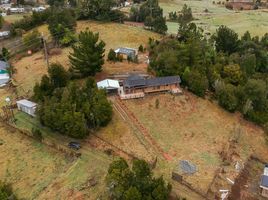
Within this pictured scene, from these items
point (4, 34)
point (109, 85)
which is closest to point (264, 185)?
point (109, 85)

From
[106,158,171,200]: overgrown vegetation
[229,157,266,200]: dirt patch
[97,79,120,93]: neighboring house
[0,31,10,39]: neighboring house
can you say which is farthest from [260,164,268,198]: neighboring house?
[0,31,10,39]: neighboring house

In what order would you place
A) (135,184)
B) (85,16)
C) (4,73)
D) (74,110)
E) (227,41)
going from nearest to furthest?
(135,184)
(74,110)
(4,73)
(227,41)
(85,16)

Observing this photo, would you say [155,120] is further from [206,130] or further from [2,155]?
[2,155]

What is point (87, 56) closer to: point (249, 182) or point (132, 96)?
point (132, 96)

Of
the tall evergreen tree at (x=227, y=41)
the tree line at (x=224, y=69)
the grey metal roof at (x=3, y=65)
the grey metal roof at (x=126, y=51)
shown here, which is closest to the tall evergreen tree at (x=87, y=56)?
the grey metal roof at (x=126, y=51)

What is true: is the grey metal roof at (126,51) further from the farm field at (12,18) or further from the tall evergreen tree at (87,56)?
the farm field at (12,18)

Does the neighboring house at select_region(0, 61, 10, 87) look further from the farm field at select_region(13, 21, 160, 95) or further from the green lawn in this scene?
the green lawn
